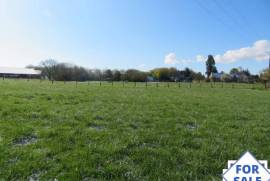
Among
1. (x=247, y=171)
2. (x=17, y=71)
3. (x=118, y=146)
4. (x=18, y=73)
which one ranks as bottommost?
(x=118, y=146)

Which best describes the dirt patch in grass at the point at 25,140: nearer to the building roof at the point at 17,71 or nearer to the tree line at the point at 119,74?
the tree line at the point at 119,74

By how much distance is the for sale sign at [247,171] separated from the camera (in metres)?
2.82

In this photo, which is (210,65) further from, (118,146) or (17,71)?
(118,146)

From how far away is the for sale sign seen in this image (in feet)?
9.24

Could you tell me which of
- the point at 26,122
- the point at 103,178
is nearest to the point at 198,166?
the point at 103,178

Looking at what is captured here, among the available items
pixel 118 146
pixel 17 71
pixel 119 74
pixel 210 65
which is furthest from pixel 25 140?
pixel 210 65

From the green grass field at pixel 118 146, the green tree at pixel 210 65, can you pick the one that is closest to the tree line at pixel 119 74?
the green tree at pixel 210 65

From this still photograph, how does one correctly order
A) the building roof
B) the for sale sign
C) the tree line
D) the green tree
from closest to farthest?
the for sale sign < the tree line < the building roof < the green tree

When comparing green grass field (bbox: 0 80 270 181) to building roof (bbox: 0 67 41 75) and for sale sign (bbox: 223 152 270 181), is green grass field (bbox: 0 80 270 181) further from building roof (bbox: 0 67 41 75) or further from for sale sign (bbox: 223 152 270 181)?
building roof (bbox: 0 67 41 75)

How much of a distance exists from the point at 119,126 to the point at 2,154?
10.7 ft

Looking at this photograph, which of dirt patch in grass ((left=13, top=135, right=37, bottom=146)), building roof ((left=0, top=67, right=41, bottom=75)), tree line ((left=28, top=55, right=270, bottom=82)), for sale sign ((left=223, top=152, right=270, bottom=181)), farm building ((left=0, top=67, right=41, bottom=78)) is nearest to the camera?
for sale sign ((left=223, top=152, right=270, bottom=181))

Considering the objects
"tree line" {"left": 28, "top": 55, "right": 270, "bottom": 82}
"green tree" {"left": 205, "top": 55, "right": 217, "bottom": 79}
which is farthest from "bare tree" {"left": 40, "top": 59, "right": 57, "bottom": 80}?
"green tree" {"left": 205, "top": 55, "right": 217, "bottom": 79}

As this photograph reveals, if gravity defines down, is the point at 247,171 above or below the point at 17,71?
below

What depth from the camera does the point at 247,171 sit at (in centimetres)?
291
